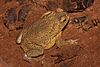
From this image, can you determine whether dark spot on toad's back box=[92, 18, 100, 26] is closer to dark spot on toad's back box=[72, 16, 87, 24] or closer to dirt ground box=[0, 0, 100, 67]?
dirt ground box=[0, 0, 100, 67]

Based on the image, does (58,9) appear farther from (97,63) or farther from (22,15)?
(97,63)

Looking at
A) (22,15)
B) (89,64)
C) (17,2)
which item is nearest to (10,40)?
(22,15)

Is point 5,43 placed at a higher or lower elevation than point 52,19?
lower

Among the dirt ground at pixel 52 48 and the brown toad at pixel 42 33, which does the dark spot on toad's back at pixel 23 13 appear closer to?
the dirt ground at pixel 52 48

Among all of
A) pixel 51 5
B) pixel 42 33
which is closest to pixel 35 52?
pixel 42 33

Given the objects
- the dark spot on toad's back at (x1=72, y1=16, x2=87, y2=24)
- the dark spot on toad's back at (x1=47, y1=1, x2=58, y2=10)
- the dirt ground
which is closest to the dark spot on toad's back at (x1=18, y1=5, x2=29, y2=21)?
the dirt ground

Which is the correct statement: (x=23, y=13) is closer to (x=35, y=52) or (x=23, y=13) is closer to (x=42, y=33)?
(x=42, y=33)
